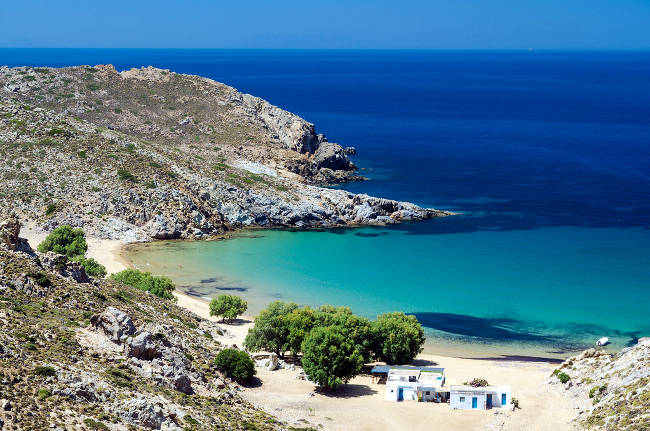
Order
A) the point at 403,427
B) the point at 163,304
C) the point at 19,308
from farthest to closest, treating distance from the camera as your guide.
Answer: the point at 163,304, the point at 403,427, the point at 19,308

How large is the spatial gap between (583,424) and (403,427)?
10.2 meters

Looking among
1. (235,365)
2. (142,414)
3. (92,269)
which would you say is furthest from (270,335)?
(92,269)

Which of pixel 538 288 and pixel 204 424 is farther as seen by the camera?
pixel 538 288

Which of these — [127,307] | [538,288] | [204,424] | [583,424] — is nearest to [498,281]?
[538,288]

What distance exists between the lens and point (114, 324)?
4431 centimetres

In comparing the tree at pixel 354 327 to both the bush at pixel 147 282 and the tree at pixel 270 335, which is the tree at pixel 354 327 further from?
the bush at pixel 147 282

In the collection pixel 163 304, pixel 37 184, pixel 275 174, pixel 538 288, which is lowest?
pixel 163 304

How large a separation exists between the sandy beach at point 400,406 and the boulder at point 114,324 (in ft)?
27.9

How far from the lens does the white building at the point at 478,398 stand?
1959 inches

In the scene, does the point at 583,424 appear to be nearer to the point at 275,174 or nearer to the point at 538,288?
the point at 538,288

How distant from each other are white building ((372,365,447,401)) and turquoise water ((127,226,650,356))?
10956mm

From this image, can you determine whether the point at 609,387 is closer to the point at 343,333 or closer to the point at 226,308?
the point at 343,333

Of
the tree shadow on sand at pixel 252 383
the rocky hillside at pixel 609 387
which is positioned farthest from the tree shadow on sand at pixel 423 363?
the tree shadow on sand at pixel 252 383

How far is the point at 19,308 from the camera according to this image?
43062mm
